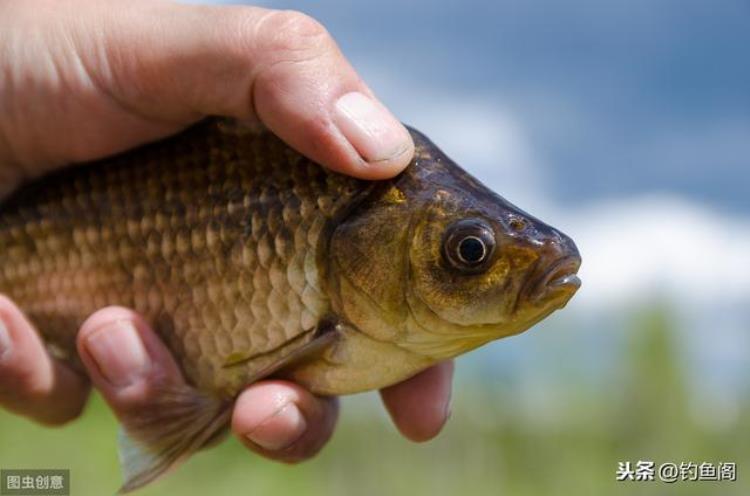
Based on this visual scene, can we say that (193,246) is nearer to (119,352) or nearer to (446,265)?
(119,352)

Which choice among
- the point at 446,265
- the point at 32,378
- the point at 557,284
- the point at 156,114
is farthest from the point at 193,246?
the point at 557,284

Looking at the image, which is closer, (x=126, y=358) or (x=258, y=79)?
(x=258, y=79)

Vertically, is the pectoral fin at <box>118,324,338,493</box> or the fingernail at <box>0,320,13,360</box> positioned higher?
the fingernail at <box>0,320,13,360</box>

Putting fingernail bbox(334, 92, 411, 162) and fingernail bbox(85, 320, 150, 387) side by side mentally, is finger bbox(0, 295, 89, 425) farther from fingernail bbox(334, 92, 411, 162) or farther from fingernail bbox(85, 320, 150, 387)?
fingernail bbox(334, 92, 411, 162)

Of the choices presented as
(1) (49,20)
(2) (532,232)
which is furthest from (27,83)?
(2) (532,232)

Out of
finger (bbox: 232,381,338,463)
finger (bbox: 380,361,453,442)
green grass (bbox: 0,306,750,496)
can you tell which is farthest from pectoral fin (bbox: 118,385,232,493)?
green grass (bbox: 0,306,750,496)

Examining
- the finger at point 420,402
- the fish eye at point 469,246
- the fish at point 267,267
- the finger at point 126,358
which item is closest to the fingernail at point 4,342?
the fish at point 267,267

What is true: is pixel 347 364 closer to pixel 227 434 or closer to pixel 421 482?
pixel 227 434

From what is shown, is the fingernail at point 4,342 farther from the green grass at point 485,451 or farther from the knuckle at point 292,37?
the green grass at point 485,451
